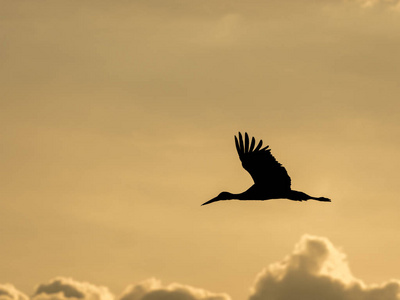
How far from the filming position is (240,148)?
12800 cm

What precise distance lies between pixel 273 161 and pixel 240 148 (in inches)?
58.9

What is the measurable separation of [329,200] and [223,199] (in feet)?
15.0

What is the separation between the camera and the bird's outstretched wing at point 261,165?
127812 millimetres

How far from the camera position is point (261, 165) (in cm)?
12800

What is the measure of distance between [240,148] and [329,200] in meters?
5.53

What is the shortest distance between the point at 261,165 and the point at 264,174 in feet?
1.81

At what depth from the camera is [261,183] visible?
5079 inches

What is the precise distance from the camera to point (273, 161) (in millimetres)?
127812

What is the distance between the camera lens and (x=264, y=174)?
5054 inches

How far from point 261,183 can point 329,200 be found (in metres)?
3.80

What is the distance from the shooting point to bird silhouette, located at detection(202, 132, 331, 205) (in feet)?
420

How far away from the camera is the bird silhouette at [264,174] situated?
12788cm

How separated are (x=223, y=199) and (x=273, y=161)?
4.54m

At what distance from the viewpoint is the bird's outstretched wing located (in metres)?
128
